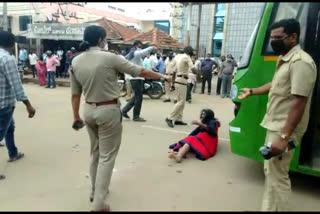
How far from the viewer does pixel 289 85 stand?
253 cm

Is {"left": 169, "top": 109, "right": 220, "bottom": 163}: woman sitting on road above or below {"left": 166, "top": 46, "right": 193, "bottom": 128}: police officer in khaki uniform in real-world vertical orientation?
below

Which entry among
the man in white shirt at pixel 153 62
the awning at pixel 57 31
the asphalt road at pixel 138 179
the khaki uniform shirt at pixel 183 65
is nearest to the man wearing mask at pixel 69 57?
the awning at pixel 57 31

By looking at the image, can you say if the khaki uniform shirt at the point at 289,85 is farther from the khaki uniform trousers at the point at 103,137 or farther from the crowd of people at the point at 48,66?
the crowd of people at the point at 48,66

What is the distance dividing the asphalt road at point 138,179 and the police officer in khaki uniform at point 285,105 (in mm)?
657

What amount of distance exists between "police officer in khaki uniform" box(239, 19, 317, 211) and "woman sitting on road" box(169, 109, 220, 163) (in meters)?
1.93

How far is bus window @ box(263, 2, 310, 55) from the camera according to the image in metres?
3.29

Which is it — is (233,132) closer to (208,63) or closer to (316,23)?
(316,23)

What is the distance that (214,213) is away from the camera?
119 inches

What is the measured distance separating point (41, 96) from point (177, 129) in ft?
20.8

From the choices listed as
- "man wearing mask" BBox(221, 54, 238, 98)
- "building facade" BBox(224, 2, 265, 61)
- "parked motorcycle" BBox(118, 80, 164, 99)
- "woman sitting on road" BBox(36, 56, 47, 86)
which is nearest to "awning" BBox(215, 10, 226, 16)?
"building facade" BBox(224, 2, 265, 61)

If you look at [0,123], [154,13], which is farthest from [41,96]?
[154,13]

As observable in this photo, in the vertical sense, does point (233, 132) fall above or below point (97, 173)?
above

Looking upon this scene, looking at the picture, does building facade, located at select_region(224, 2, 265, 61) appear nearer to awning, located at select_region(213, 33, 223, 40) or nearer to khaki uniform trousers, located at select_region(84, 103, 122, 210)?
awning, located at select_region(213, 33, 223, 40)

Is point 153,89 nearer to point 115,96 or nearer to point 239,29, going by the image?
point 115,96
